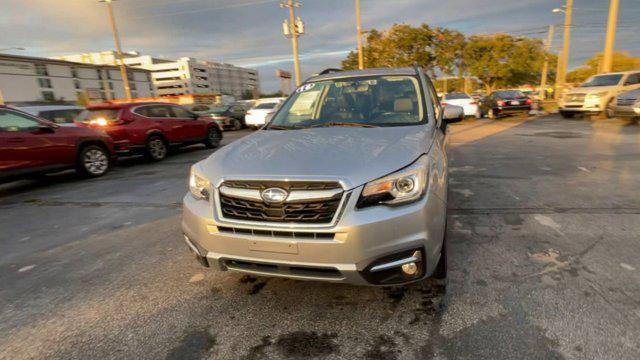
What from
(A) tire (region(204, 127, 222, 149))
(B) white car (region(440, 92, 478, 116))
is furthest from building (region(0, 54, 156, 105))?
(B) white car (region(440, 92, 478, 116))

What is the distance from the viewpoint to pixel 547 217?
415 cm

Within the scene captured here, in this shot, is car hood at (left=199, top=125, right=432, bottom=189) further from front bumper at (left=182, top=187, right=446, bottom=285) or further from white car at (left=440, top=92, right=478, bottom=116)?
white car at (left=440, top=92, right=478, bottom=116)

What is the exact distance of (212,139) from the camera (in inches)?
493

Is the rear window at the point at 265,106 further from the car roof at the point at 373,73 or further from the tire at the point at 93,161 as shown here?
the car roof at the point at 373,73

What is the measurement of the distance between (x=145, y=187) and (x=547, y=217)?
→ 6.48m

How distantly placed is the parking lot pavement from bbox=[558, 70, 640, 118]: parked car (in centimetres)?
1200

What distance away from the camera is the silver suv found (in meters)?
2.15

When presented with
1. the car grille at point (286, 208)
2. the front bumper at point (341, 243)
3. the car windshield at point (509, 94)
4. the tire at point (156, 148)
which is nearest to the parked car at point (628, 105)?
the car windshield at point (509, 94)

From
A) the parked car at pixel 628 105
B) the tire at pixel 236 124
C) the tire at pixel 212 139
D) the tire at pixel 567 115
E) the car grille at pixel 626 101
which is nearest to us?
the parked car at pixel 628 105

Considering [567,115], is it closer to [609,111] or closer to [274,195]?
[609,111]

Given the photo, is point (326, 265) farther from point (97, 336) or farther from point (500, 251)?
point (500, 251)

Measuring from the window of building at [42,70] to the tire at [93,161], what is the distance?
90.0 m

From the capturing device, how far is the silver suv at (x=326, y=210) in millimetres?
2150

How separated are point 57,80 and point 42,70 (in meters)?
3.76
